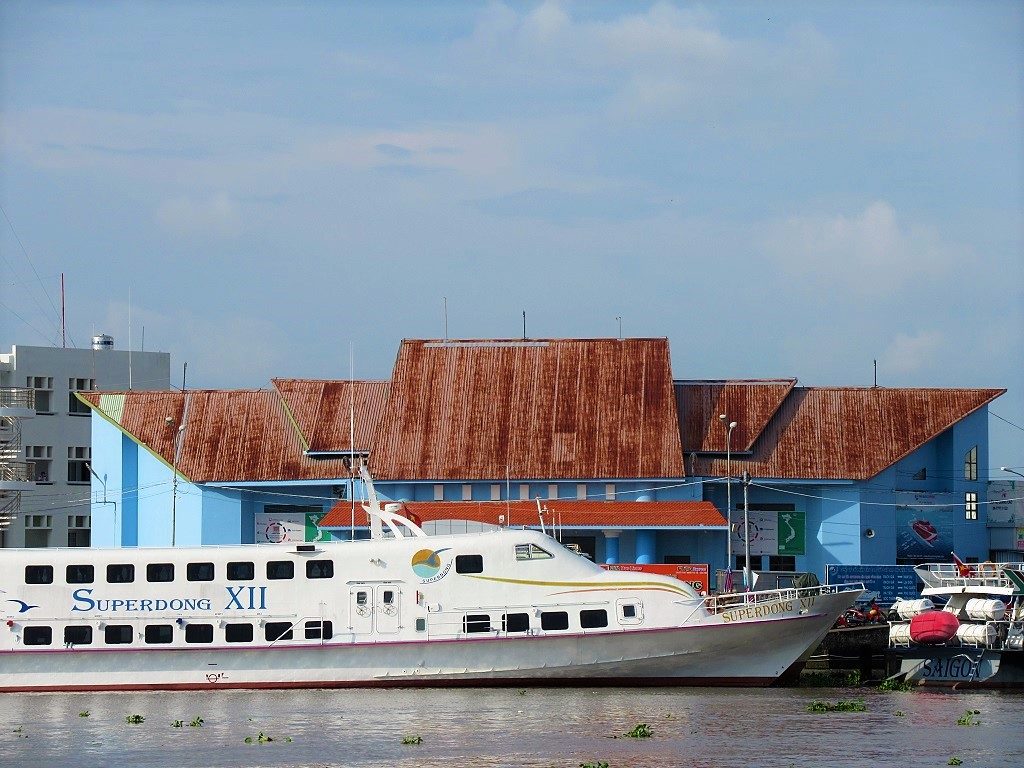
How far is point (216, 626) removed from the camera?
4378cm

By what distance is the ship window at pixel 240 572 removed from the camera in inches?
1730

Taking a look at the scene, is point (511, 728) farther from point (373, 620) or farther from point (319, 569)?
point (319, 569)

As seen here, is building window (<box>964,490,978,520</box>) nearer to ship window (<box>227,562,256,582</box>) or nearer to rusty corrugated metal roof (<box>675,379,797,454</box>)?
rusty corrugated metal roof (<box>675,379,797,454</box>)

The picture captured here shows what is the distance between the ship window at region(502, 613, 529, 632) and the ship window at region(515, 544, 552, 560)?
150 cm

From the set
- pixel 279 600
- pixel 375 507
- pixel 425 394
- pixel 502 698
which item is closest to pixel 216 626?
pixel 279 600

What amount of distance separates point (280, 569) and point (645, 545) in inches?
1095

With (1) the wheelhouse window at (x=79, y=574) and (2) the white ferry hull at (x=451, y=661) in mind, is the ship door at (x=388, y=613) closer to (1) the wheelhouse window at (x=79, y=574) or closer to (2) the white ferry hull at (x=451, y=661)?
(2) the white ferry hull at (x=451, y=661)

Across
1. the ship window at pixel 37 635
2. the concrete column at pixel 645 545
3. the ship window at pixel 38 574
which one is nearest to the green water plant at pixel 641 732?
the ship window at pixel 37 635

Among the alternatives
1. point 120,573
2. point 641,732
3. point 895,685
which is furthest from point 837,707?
point 120,573

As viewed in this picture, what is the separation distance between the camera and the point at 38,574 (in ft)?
144

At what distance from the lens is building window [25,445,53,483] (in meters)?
90.5

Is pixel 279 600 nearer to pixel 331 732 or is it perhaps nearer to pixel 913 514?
pixel 331 732

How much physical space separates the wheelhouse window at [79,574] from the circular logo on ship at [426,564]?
8.75 metres

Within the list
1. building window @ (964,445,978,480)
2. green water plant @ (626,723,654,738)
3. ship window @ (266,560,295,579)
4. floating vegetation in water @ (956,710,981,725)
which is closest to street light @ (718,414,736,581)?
building window @ (964,445,978,480)
